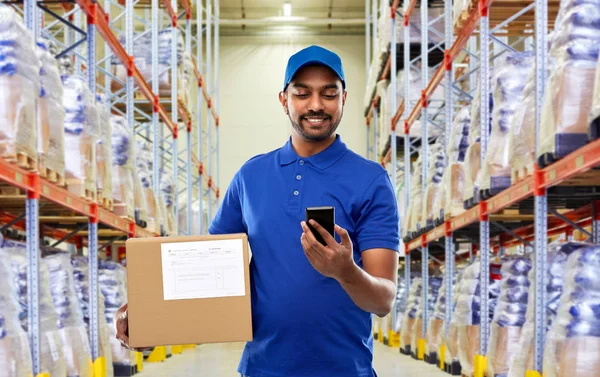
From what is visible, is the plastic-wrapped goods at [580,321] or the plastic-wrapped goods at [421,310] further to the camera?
the plastic-wrapped goods at [421,310]

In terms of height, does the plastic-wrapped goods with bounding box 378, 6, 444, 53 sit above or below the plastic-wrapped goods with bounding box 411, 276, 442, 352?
above

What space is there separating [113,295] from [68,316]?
7.21ft

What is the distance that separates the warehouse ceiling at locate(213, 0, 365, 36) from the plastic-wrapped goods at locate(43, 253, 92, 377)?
17347 millimetres

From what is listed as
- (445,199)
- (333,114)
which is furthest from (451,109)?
(333,114)

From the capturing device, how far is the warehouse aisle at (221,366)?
8.98m

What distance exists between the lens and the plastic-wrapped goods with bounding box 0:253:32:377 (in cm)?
484

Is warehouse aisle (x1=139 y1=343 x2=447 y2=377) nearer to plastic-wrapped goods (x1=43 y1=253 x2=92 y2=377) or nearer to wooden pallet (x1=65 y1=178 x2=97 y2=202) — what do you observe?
plastic-wrapped goods (x1=43 y1=253 x2=92 y2=377)

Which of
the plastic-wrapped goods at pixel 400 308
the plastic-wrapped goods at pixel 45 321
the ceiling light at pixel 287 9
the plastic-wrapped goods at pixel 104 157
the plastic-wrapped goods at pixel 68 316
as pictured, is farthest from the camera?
the ceiling light at pixel 287 9

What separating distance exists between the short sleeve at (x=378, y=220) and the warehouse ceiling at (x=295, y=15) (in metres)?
21.8

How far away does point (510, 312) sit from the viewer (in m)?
6.49

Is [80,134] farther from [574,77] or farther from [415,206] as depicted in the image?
[415,206]

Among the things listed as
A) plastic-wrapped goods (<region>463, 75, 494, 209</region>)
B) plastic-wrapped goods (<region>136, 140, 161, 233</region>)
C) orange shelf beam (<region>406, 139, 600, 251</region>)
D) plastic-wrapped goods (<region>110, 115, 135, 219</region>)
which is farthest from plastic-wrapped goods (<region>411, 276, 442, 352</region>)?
plastic-wrapped goods (<region>110, 115, 135, 219</region>)

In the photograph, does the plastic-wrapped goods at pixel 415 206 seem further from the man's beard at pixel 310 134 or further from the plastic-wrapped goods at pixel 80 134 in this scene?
the man's beard at pixel 310 134

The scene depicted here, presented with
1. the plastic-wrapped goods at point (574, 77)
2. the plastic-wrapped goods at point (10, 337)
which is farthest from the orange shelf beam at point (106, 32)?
the plastic-wrapped goods at point (574, 77)
